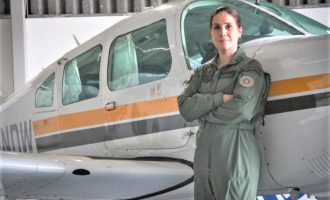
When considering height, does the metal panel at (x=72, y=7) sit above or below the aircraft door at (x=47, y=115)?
above

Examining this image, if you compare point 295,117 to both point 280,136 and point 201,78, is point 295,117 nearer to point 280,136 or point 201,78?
point 280,136

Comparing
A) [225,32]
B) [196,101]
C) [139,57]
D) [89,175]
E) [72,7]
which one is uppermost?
[72,7]

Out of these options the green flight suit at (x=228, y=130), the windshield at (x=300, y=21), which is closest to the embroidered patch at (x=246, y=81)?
the green flight suit at (x=228, y=130)

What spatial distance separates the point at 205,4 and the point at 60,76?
133 centimetres

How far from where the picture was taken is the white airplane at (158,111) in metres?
2.22

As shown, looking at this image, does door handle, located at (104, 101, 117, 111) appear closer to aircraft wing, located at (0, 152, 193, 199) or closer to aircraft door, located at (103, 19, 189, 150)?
aircraft door, located at (103, 19, 189, 150)

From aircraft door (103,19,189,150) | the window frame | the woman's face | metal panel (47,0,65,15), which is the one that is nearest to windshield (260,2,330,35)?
aircraft door (103,19,189,150)

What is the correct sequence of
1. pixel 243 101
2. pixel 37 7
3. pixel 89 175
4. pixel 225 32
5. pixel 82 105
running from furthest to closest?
pixel 37 7
pixel 82 105
pixel 89 175
pixel 225 32
pixel 243 101

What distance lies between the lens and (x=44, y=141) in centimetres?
397

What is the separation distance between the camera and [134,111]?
10.4 ft

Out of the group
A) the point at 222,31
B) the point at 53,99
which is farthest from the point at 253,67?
the point at 53,99

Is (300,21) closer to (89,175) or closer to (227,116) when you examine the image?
(227,116)

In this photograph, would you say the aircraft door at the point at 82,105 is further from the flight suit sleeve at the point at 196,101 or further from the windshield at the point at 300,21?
the flight suit sleeve at the point at 196,101

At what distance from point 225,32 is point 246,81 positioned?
0.76 feet
